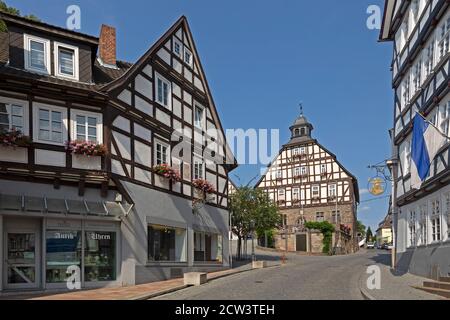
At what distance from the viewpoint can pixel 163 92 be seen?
74.3 feet

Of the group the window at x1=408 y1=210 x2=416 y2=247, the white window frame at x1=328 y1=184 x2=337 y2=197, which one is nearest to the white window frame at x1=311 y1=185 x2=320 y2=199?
the white window frame at x1=328 y1=184 x2=337 y2=197

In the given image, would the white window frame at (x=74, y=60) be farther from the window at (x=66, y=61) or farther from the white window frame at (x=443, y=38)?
the white window frame at (x=443, y=38)

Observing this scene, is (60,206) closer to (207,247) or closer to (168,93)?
(168,93)

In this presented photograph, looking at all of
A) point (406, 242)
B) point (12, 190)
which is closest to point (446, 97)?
point (406, 242)

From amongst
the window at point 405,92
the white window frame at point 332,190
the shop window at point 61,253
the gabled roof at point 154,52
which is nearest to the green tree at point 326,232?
the white window frame at point 332,190

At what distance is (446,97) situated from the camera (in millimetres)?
17156

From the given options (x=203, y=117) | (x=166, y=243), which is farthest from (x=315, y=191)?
(x=166, y=243)

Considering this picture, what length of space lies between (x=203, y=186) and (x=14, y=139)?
1119 cm

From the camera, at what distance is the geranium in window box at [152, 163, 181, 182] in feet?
68.1

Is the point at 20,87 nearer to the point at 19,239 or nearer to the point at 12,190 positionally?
the point at 12,190

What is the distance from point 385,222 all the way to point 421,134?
348ft

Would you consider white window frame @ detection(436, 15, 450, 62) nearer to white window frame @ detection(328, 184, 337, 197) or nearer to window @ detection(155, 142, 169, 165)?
window @ detection(155, 142, 169, 165)

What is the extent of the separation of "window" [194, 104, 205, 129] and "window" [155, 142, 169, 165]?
12.9ft

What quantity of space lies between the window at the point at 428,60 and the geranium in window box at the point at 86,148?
1219 centimetres
